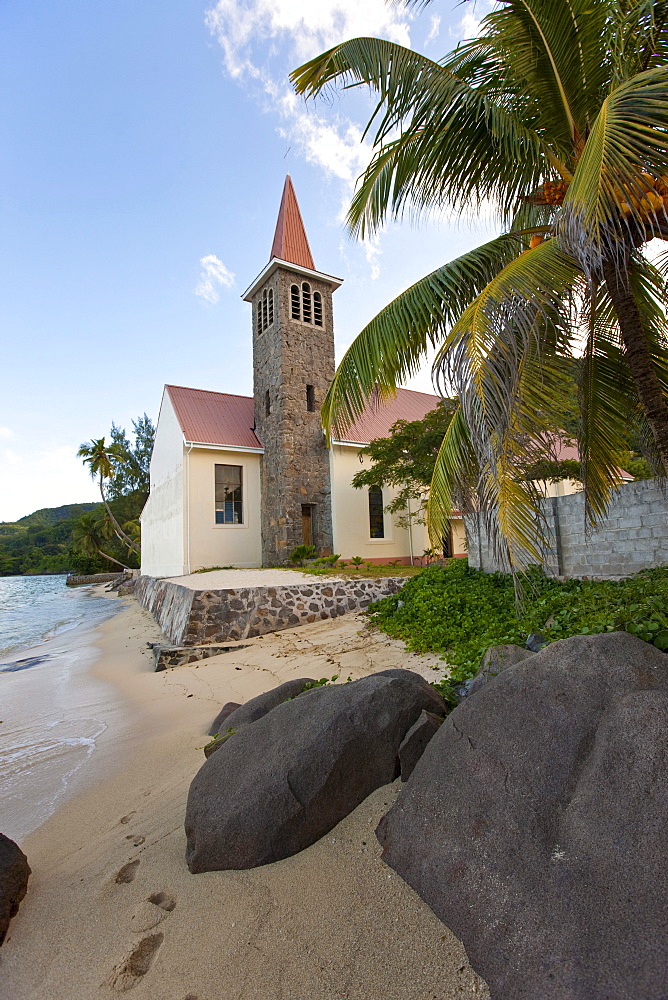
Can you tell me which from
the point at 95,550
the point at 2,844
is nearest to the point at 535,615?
the point at 2,844

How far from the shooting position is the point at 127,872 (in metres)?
2.76

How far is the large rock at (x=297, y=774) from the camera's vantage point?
2.62 m

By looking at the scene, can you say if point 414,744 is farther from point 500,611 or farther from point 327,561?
point 327,561

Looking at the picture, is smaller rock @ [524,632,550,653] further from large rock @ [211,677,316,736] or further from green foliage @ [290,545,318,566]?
green foliage @ [290,545,318,566]

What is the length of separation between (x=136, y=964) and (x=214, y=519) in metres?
16.5

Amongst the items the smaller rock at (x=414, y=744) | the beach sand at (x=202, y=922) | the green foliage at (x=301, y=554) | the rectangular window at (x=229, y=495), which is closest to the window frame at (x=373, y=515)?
the green foliage at (x=301, y=554)

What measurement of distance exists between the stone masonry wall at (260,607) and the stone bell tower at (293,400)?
7.16 meters

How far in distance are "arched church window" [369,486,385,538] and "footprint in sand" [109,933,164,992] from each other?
1743cm

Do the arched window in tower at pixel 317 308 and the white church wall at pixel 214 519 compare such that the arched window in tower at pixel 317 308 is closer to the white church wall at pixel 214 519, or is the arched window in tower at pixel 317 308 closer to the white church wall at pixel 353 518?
the white church wall at pixel 353 518

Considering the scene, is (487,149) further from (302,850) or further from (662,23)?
(302,850)

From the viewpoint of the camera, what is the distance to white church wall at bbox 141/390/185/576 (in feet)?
60.4

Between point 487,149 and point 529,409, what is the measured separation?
299 centimetres

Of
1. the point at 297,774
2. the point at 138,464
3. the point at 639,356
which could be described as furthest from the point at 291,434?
the point at 138,464

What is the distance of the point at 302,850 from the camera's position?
2633 mm
